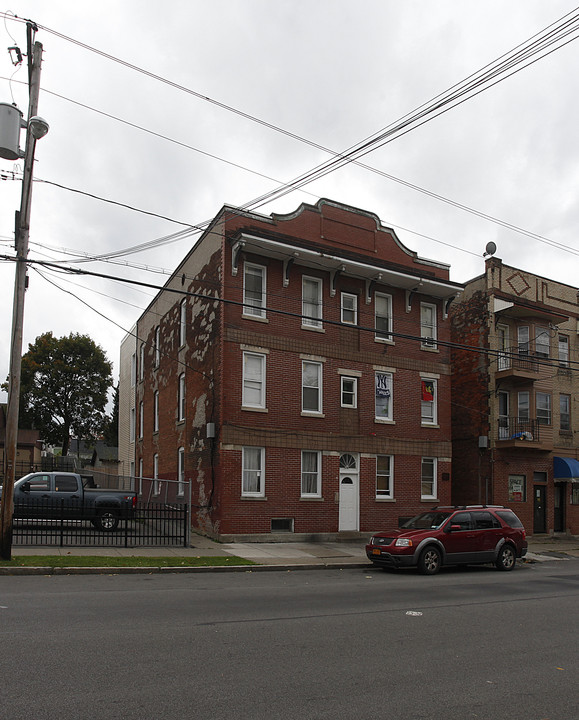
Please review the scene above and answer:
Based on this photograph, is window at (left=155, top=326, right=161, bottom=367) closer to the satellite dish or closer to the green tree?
the satellite dish

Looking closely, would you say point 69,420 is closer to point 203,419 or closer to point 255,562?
point 203,419

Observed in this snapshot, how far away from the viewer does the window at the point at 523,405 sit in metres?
29.0

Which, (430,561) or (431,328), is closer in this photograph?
(430,561)

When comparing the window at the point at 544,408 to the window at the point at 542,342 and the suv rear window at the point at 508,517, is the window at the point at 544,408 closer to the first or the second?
the window at the point at 542,342

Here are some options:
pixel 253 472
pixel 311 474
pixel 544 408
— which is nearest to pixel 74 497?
pixel 253 472

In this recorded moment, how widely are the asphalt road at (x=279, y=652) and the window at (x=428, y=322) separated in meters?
14.4

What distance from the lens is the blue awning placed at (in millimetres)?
29359

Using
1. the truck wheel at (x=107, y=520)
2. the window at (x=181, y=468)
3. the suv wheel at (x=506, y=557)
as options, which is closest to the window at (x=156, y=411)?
the window at (x=181, y=468)

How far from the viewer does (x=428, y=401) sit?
26.0 meters

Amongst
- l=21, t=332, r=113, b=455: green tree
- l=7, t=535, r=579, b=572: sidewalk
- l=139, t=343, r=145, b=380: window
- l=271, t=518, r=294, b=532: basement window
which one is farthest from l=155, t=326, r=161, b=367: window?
l=21, t=332, r=113, b=455: green tree

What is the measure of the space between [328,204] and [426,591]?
49.9 feet

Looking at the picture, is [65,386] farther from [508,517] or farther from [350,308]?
[508,517]

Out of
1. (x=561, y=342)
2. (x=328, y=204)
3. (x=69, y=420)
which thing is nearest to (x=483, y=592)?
(x=328, y=204)

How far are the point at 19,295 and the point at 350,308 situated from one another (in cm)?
1285
